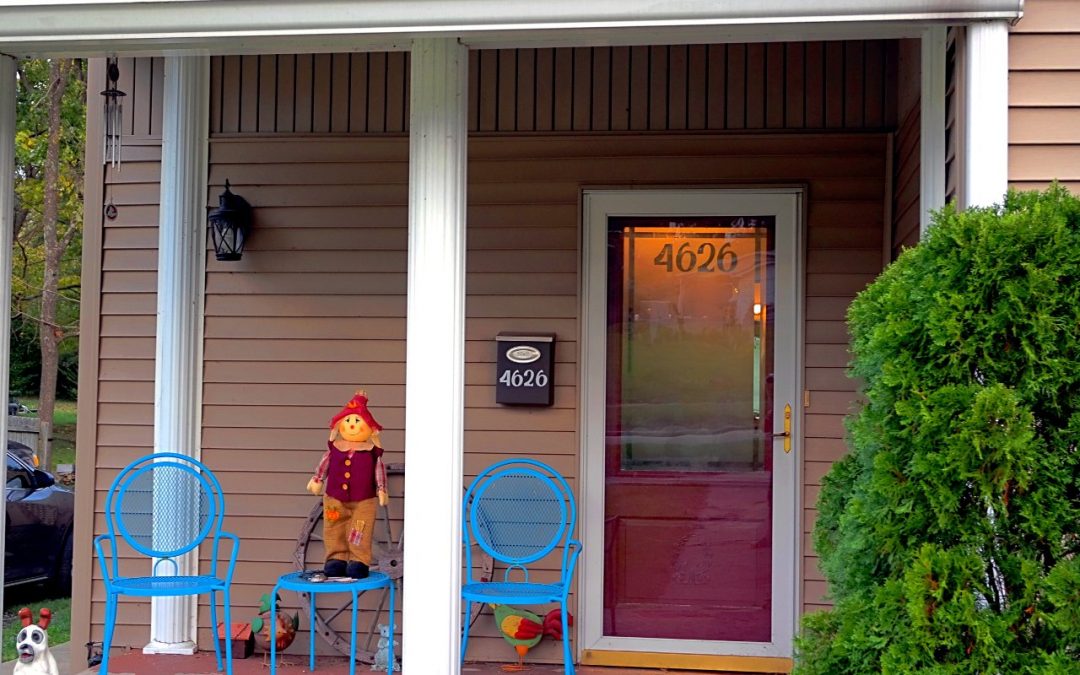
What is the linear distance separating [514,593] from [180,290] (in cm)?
193

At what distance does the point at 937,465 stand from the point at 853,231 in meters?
2.30

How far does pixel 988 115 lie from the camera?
271 cm

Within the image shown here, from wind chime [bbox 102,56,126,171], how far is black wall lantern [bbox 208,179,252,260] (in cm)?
44

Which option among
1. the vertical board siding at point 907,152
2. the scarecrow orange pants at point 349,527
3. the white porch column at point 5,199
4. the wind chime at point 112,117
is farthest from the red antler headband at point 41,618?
the vertical board siding at point 907,152

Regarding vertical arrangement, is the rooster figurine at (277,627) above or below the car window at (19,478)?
below

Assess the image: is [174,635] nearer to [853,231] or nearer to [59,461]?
[853,231]

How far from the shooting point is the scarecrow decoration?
4117 mm

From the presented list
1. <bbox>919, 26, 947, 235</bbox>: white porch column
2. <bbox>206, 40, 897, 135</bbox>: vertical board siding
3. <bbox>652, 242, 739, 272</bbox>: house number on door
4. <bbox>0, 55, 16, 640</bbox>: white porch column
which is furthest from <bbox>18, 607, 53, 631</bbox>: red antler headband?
<bbox>919, 26, 947, 235</bbox>: white porch column

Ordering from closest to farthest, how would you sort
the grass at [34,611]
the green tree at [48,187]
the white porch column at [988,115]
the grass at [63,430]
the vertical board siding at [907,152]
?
the white porch column at [988,115] < the vertical board siding at [907,152] < the grass at [34,611] < the green tree at [48,187] < the grass at [63,430]

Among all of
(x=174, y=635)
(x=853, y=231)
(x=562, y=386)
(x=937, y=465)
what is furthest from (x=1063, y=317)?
(x=174, y=635)

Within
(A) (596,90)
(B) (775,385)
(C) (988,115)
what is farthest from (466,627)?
(C) (988,115)

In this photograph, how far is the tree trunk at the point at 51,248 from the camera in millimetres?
11062

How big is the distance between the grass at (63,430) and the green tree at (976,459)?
13766 millimetres

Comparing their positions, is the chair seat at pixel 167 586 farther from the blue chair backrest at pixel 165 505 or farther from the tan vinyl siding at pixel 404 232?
the tan vinyl siding at pixel 404 232
